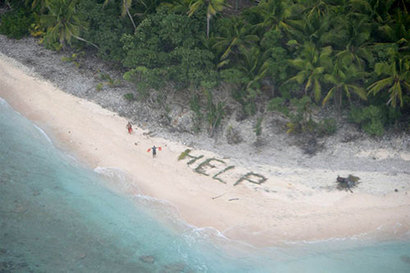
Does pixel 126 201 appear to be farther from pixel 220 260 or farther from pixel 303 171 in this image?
pixel 303 171

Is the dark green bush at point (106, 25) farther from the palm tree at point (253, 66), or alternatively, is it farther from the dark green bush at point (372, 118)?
the dark green bush at point (372, 118)

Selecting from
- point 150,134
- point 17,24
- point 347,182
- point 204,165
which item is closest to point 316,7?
point 347,182

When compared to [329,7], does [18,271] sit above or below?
below

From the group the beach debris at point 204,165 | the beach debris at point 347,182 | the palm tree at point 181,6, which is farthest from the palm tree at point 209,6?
the beach debris at point 347,182

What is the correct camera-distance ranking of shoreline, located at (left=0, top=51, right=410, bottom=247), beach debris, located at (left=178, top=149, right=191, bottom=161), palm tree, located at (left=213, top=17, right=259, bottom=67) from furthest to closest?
1. palm tree, located at (left=213, top=17, right=259, bottom=67)
2. beach debris, located at (left=178, top=149, right=191, bottom=161)
3. shoreline, located at (left=0, top=51, right=410, bottom=247)

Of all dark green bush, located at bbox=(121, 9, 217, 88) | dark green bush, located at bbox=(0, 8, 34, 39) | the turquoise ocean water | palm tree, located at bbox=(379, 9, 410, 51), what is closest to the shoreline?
the turquoise ocean water

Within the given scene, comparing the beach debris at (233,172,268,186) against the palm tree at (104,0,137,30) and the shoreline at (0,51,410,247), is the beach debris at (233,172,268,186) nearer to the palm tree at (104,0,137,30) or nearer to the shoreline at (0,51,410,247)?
the shoreline at (0,51,410,247)

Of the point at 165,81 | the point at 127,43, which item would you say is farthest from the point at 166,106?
the point at 127,43
